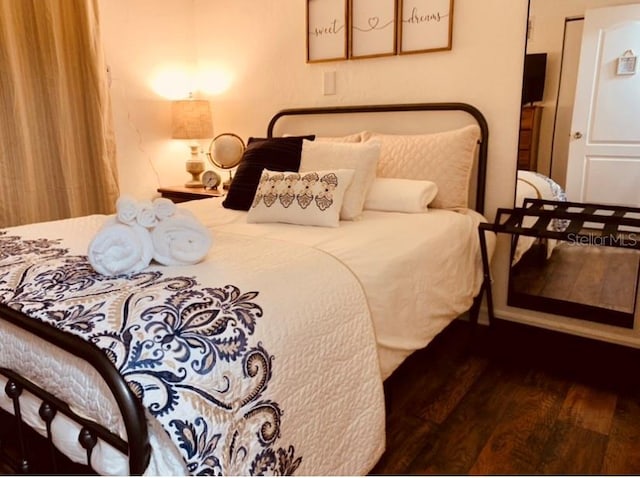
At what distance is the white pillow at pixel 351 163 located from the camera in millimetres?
1962

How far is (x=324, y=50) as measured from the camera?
2.75 metres

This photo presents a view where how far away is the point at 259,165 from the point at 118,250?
3.82 ft

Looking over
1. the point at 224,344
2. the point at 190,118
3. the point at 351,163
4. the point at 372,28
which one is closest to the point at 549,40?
the point at 372,28

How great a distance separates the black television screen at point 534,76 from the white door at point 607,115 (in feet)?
0.49

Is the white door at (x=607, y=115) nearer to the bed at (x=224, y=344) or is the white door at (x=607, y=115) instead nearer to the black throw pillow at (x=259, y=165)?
the bed at (x=224, y=344)

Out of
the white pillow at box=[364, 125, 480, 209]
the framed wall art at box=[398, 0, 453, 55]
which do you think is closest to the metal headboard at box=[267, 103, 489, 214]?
the white pillow at box=[364, 125, 480, 209]

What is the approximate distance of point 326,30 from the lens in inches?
107

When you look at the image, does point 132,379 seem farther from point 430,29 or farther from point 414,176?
point 430,29

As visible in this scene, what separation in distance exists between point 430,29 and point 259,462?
2146 mm

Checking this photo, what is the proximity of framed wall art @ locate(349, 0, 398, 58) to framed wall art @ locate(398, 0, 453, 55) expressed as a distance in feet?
0.17

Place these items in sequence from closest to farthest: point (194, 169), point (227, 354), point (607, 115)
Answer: point (227, 354) → point (607, 115) → point (194, 169)

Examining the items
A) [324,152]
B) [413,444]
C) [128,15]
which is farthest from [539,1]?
[128,15]

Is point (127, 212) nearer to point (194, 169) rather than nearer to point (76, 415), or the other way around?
point (76, 415)

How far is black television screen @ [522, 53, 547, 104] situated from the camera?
6.84 ft
